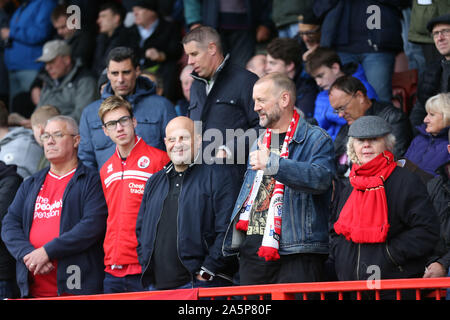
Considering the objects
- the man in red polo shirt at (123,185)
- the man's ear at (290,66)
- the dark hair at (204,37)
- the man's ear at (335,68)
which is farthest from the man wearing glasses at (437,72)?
the man in red polo shirt at (123,185)

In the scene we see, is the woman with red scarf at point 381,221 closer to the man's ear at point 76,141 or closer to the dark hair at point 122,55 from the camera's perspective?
the man's ear at point 76,141

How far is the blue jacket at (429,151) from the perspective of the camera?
6.72 meters

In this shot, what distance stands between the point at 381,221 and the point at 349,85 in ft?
8.32

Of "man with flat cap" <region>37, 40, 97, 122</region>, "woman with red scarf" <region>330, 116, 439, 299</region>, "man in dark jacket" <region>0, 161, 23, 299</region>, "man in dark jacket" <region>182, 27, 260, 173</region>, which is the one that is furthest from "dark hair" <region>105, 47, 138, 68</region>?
"woman with red scarf" <region>330, 116, 439, 299</region>

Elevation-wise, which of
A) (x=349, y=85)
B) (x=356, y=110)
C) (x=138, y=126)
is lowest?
(x=138, y=126)

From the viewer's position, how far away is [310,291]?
4734mm

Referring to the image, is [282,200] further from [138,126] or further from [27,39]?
[27,39]

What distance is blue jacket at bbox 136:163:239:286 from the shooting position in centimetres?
577

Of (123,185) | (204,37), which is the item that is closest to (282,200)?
(123,185)

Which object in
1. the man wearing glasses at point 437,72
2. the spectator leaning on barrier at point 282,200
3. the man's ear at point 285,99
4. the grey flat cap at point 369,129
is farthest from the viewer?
the man wearing glasses at point 437,72

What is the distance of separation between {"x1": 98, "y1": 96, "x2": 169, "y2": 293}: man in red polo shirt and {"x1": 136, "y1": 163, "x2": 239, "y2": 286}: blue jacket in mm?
223

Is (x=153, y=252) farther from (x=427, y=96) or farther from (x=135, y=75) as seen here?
(x=427, y=96)

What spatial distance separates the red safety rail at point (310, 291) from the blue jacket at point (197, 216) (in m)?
0.52
